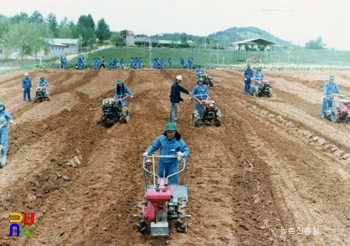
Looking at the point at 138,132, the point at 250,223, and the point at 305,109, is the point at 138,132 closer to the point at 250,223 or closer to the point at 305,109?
the point at 250,223

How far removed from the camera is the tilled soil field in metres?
7.11

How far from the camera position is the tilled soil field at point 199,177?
7113 millimetres

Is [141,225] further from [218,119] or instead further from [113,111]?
[113,111]

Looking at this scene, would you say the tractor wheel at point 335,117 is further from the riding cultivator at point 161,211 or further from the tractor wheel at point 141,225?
the tractor wheel at point 141,225

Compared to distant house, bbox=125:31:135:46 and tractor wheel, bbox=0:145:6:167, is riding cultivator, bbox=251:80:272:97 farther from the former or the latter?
distant house, bbox=125:31:135:46

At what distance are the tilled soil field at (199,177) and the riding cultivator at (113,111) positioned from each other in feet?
1.51

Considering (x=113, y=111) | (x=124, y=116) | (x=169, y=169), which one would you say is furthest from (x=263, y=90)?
(x=169, y=169)

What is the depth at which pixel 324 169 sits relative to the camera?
10.4 meters

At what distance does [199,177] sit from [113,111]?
6310mm

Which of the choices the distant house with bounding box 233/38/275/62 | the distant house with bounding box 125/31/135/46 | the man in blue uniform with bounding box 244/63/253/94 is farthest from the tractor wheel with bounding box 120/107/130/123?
the distant house with bounding box 125/31/135/46

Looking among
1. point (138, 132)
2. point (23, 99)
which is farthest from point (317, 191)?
point (23, 99)

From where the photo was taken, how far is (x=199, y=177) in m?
9.70

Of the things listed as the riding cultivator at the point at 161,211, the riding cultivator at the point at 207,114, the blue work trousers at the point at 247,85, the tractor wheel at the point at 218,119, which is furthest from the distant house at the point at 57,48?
the riding cultivator at the point at 161,211

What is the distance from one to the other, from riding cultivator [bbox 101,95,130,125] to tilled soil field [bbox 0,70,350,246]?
46 centimetres
